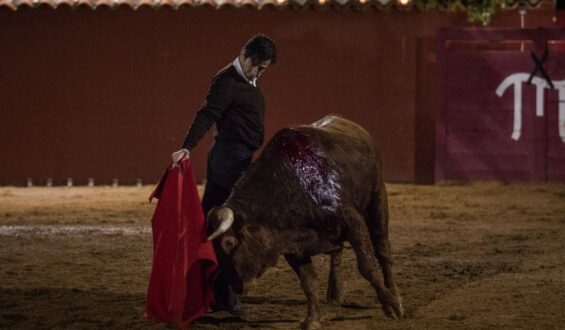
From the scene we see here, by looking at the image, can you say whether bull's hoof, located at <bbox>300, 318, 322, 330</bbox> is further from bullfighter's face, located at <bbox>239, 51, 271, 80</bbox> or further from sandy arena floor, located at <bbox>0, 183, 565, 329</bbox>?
bullfighter's face, located at <bbox>239, 51, 271, 80</bbox>

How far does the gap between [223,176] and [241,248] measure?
2.26 feet

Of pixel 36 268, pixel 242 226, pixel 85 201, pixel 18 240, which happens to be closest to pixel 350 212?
pixel 242 226

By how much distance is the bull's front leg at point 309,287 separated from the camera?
19.7ft

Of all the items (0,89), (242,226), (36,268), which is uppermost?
(0,89)

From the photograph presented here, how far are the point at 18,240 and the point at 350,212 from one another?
4.71 metres

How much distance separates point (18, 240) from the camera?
970 centimetres

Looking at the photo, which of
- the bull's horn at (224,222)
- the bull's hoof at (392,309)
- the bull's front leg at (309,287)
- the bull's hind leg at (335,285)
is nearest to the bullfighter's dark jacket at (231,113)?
the bull's horn at (224,222)

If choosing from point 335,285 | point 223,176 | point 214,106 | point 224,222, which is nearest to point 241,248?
point 224,222

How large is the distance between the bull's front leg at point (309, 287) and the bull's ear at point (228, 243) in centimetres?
43

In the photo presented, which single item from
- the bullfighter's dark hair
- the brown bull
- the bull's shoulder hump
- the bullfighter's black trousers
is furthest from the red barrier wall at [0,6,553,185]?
the brown bull

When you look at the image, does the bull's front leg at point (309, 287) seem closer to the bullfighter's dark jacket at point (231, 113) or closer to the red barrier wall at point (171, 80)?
the bullfighter's dark jacket at point (231, 113)

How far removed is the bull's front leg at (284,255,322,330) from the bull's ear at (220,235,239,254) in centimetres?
43

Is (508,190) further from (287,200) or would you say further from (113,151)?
(287,200)

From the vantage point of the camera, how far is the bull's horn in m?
5.66
